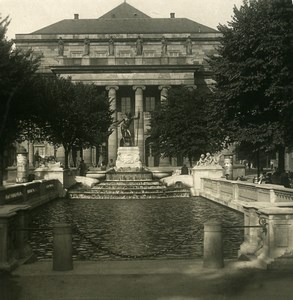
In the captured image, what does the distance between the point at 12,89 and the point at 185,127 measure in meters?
26.4

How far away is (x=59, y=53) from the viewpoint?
77.8 meters

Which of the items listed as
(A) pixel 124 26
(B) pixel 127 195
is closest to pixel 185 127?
(B) pixel 127 195

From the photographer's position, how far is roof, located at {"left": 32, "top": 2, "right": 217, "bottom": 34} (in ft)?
281

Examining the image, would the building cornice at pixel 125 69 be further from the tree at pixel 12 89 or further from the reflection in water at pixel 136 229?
the reflection in water at pixel 136 229

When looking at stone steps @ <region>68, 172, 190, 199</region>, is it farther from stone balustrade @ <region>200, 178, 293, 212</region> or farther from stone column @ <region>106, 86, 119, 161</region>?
stone column @ <region>106, 86, 119, 161</region>

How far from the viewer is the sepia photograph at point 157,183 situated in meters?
8.85

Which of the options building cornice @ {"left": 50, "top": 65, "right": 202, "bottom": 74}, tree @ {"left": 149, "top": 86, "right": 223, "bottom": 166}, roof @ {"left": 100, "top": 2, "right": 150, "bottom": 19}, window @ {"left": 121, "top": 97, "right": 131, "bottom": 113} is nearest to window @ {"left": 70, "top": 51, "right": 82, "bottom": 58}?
window @ {"left": 121, "top": 97, "right": 131, "bottom": 113}

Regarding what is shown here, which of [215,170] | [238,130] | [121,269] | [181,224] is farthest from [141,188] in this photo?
[121,269]

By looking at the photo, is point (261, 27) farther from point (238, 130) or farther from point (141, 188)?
point (141, 188)

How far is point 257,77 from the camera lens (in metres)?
26.8

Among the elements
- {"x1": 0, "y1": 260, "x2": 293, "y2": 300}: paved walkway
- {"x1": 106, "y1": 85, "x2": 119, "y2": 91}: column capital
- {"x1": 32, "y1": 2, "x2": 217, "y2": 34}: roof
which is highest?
{"x1": 32, "y1": 2, "x2": 217, "y2": 34}: roof

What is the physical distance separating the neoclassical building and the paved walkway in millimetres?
58664

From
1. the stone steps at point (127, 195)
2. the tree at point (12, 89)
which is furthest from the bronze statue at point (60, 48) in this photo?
the stone steps at point (127, 195)

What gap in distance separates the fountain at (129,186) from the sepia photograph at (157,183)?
0.28 ft
